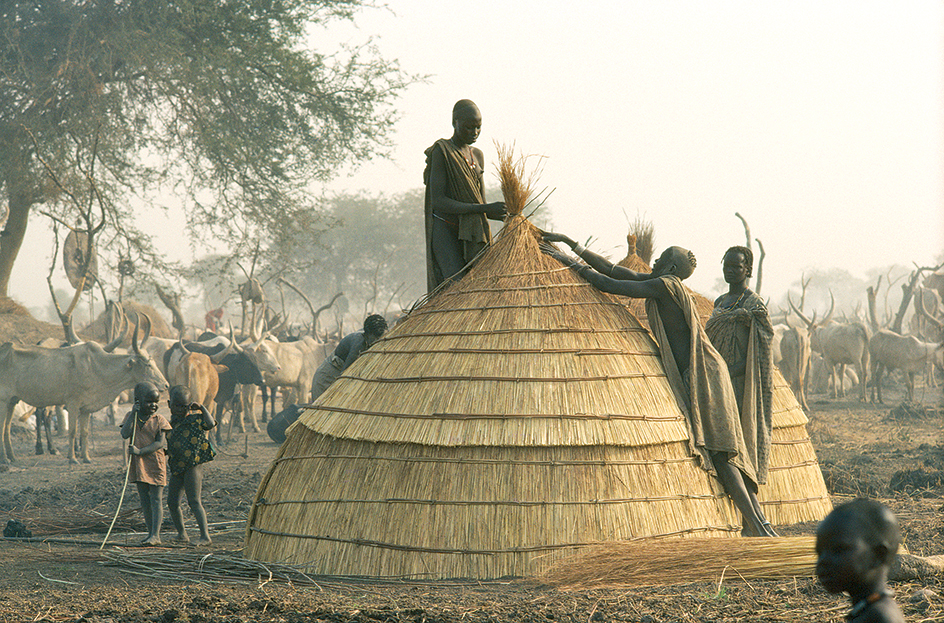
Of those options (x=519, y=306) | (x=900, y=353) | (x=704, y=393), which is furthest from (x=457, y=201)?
(x=900, y=353)

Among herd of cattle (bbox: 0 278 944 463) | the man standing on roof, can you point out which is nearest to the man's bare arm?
the man standing on roof

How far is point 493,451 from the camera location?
529 centimetres

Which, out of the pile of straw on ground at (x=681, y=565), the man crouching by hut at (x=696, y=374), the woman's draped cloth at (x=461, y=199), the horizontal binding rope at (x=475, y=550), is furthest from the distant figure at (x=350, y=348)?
the pile of straw on ground at (x=681, y=565)

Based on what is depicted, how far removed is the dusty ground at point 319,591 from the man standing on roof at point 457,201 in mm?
2648

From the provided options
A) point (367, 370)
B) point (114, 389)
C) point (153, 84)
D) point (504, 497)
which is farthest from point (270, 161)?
point (504, 497)

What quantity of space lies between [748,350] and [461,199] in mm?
2464

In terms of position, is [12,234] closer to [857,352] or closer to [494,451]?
[494,451]

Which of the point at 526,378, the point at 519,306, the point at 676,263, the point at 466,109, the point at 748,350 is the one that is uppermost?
the point at 466,109

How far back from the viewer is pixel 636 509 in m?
5.27

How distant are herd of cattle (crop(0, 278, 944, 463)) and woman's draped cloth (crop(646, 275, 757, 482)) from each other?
8548 mm

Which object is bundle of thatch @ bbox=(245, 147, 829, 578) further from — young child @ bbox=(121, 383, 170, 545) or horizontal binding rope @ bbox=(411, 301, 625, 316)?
young child @ bbox=(121, 383, 170, 545)

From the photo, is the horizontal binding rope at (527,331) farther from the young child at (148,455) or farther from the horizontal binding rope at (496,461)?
the young child at (148,455)

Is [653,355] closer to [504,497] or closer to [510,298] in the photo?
[510,298]

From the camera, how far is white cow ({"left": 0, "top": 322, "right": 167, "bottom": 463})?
13727 mm
